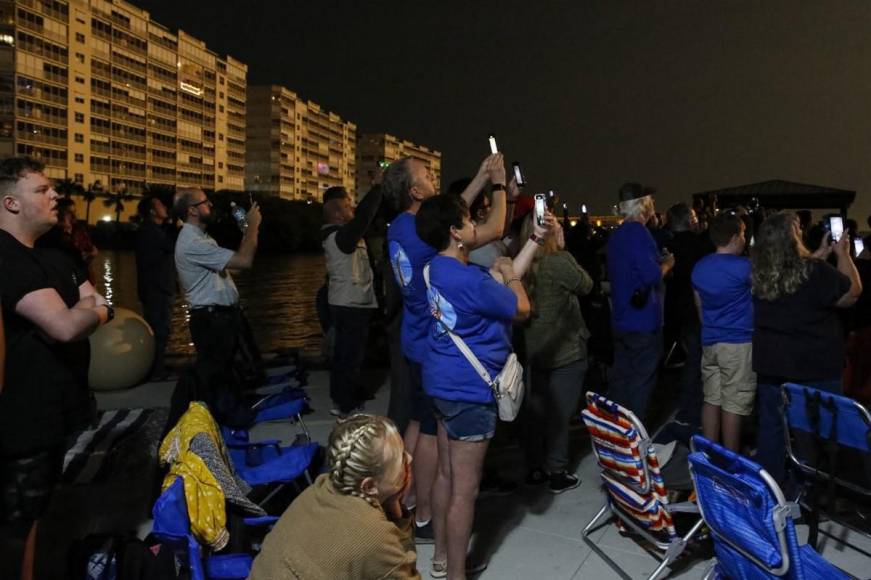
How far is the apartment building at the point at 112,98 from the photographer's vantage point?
88.6 metres

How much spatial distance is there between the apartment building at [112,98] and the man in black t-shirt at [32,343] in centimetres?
8114

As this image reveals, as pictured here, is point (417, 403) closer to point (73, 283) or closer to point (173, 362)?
point (73, 283)

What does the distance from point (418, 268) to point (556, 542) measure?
5.57 ft

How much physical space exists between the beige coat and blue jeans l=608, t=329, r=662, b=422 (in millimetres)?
3195

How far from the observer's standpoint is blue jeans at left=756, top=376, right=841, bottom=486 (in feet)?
13.9

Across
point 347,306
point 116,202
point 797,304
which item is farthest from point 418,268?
point 116,202

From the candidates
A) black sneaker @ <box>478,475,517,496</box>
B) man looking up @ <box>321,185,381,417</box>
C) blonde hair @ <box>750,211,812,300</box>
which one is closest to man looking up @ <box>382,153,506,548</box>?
black sneaker @ <box>478,475,517,496</box>

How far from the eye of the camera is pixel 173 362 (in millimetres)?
10312

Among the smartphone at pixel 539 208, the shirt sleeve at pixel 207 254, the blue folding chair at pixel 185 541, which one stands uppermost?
the smartphone at pixel 539 208

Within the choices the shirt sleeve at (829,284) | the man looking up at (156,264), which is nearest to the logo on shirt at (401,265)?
the shirt sleeve at (829,284)

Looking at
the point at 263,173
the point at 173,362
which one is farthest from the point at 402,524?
the point at 263,173

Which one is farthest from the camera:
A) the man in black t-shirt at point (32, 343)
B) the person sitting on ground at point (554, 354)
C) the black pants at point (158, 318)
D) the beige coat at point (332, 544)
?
the black pants at point (158, 318)

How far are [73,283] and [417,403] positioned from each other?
1849mm

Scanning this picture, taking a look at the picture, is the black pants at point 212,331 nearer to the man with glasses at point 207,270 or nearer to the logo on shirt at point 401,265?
the man with glasses at point 207,270
